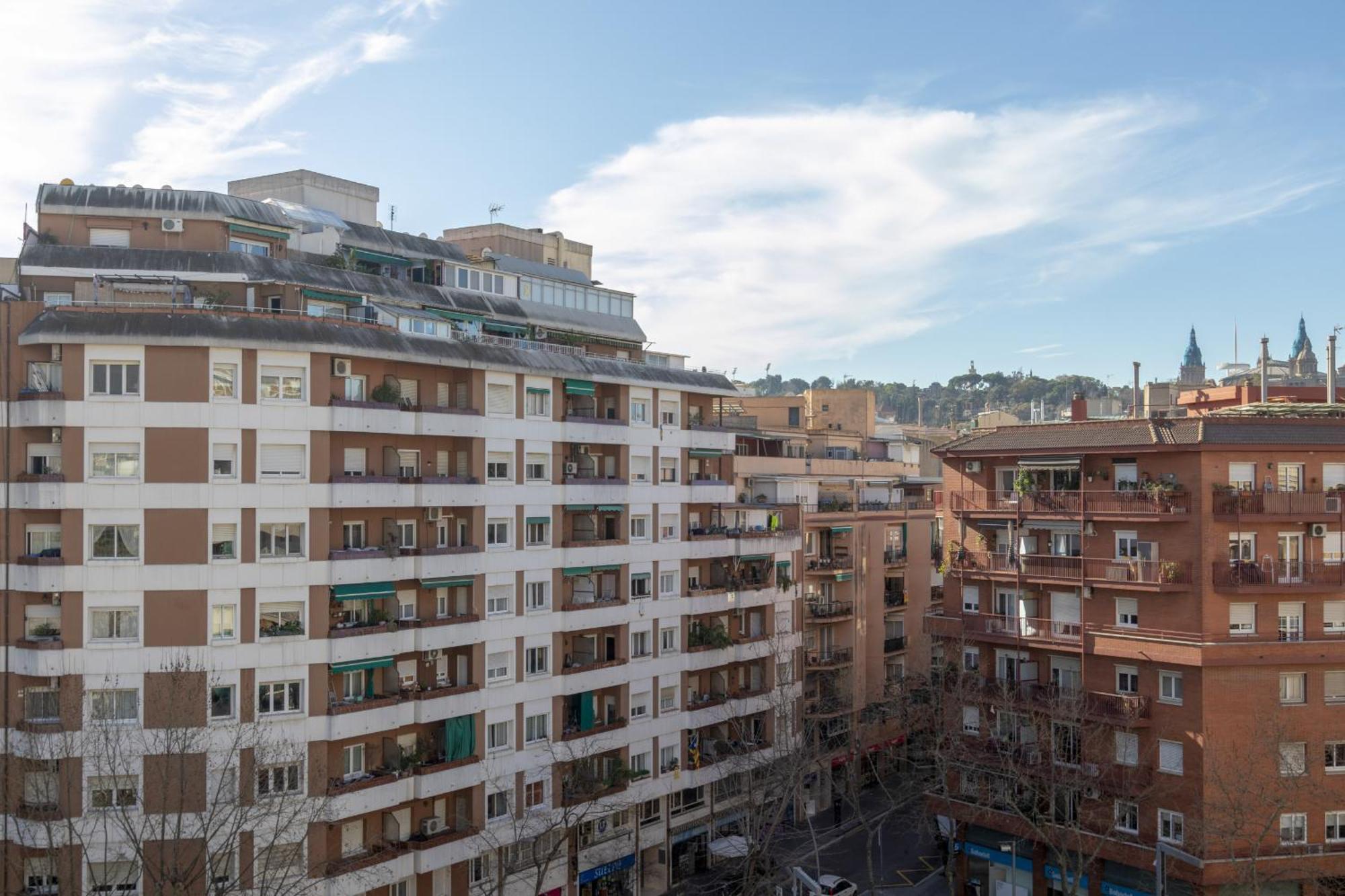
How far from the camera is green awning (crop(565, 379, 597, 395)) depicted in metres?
49.5

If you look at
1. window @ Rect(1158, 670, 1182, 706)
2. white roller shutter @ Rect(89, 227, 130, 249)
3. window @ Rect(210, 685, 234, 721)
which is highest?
white roller shutter @ Rect(89, 227, 130, 249)

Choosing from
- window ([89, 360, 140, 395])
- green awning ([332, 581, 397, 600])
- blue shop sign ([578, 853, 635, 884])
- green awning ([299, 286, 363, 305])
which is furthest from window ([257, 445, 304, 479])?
blue shop sign ([578, 853, 635, 884])

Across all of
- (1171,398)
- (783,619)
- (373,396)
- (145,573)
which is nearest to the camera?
(145,573)

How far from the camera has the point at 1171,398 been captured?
73688 mm

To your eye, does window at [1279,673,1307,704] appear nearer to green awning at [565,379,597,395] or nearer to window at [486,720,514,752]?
green awning at [565,379,597,395]

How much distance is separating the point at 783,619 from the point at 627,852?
16.9m

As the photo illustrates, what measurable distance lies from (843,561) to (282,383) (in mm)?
40664

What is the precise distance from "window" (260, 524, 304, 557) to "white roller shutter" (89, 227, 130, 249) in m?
13.8

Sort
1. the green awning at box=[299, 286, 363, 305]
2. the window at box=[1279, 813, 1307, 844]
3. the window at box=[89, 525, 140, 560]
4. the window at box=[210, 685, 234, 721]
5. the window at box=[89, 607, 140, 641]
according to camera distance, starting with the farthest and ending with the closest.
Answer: the window at box=[1279, 813, 1307, 844]
the green awning at box=[299, 286, 363, 305]
the window at box=[210, 685, 234, 721]
the window at box=[89, 525, 140, 560]
the window at box=[89, 607, 140, 641]

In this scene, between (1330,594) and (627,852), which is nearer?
(1330,594)

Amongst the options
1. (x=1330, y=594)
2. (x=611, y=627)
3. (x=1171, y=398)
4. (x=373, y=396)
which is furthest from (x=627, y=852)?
(x=1171, y=398)

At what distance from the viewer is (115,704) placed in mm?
36688

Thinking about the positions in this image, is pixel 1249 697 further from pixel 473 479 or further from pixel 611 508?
pixel 473 479

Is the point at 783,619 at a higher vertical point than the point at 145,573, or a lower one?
lower
